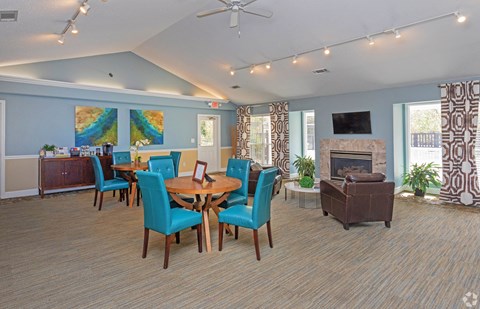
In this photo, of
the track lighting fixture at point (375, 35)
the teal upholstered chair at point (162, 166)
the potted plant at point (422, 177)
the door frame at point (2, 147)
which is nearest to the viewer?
the track lighting fixture at point (375, 35)

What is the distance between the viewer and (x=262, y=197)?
10.9 feet

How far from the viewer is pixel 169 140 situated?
9477 mm

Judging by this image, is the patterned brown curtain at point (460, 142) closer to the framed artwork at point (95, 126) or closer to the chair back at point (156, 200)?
the chair back at point (156, 200)

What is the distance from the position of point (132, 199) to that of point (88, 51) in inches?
144

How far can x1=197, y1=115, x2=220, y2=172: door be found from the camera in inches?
408

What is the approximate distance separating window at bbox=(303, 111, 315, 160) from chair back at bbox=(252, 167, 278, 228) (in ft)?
20.6

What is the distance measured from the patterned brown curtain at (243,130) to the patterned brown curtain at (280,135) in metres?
1.13

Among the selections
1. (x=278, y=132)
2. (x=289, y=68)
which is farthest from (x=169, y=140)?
(x=289, y=68)

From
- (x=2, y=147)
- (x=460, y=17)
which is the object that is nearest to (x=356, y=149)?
(x=460, y=17)

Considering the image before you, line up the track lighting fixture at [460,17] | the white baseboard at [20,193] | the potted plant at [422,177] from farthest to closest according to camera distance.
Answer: the white baseboard at [20,193]
the potted plant at [422,177]
the track lighting fixture at [460,17]

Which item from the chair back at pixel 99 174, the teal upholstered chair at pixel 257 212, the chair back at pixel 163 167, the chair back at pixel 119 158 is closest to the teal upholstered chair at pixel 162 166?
the chair back at pixel 163 167

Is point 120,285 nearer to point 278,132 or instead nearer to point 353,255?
point 353,255

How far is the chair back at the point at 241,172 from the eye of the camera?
4.35 m

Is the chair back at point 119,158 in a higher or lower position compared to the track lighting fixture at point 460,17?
lower
